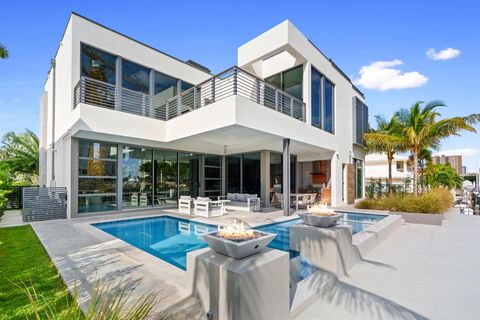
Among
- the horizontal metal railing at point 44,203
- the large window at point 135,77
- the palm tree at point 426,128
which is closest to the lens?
the horizontal metal railing at point 44,203

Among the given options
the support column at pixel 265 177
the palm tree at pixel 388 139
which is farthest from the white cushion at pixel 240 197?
the palm tree at pixel 388 139

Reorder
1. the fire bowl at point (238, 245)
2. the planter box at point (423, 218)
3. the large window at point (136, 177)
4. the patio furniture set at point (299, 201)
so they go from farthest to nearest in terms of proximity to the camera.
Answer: the patio furniture set at point (299, 201) → the large window at point (136, 177) → the planter box at point (423, 218) → the fire bowl at point (238, 245)

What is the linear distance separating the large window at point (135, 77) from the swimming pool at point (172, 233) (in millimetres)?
6705

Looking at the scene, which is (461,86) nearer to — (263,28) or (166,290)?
(263,28)

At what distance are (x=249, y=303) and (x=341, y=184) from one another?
590 inches

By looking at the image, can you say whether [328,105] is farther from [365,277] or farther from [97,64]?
[97,64]

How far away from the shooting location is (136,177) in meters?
13.3

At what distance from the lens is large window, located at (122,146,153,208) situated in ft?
42.1

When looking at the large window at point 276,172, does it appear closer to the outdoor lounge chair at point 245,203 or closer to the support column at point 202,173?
the outdoor lounge chair at point 245,203

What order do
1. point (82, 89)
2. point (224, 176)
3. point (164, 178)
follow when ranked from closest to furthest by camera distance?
point (82, 89) < point (164, 178) < point (224, 176)

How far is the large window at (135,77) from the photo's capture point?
1249 centimetres

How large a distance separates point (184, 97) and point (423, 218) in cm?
1229

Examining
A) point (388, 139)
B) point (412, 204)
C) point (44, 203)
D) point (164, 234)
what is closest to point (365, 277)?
point (164, 234)

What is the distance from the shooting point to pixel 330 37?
47.4 feet
